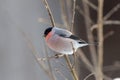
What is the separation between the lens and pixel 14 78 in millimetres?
4473

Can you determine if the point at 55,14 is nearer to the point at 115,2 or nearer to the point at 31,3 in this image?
the point at 31,3

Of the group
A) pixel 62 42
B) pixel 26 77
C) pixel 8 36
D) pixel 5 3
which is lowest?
pixel 26 77

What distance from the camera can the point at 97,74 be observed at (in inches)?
66.3

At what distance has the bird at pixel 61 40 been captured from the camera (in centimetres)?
213

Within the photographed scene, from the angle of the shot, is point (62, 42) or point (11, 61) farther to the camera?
point (11, 61)

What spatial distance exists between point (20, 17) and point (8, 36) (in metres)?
0.24

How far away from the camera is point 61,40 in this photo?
2182mm

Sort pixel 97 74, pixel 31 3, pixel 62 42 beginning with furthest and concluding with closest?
pixel 31 3 → pixel 62 42 → pixel 97 74


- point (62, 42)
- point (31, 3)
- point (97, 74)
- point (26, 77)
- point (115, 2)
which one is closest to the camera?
point (97, 74)

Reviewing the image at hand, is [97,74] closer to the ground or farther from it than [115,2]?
farther from it

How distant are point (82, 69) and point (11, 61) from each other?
879 millimetres

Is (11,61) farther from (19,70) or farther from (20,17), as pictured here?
(20,17)

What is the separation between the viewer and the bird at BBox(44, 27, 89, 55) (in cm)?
213

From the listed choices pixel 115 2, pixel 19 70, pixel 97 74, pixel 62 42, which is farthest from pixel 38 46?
pixel 97 74
